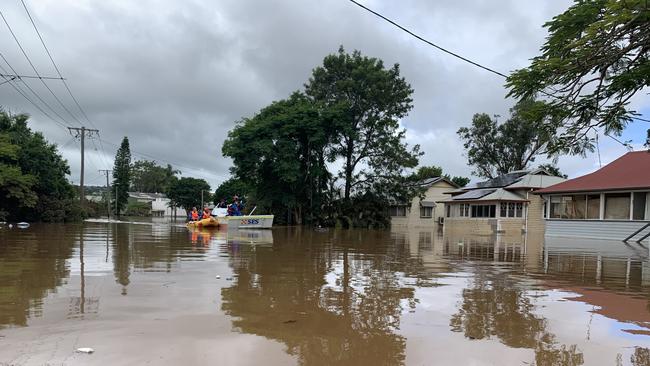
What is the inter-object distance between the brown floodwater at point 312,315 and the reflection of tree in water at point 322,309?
19 millimetres

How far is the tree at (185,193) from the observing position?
98.3 meters

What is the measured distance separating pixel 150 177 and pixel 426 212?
91.5 meters

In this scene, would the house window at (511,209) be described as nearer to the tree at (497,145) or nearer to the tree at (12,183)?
the tree at (497,145)

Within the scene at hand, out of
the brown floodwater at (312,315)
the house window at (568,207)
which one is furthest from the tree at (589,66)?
the house window at (568,207)

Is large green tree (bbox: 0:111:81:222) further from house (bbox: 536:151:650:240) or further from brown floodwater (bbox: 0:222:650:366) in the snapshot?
house (bbox: 536:151:650:240)

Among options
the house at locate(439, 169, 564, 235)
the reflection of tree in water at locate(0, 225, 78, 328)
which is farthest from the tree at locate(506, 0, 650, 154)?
the house at locate(439, 169, 564, 235)

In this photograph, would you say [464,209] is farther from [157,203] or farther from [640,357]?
[157,203]

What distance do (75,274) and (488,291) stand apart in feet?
22.7

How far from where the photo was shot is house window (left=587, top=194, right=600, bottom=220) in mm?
26578

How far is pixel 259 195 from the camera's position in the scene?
43.3 m

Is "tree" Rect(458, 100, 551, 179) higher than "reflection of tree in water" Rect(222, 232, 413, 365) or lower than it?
higher

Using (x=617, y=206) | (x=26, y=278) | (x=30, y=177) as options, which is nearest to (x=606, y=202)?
(x=617, y=206)

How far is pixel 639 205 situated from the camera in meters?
24.2

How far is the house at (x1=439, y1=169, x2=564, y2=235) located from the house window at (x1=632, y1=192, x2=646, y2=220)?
15.5 meters
